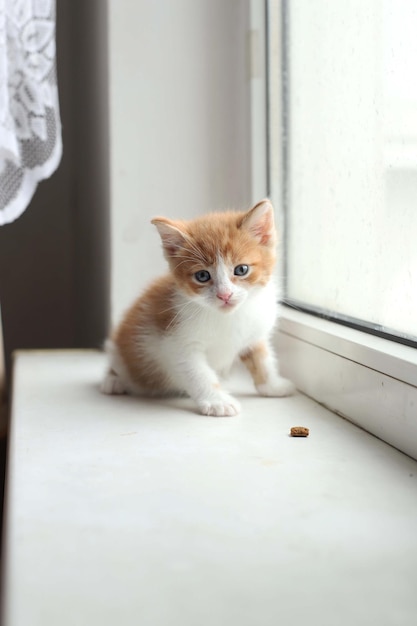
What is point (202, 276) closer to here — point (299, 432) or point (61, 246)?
point (299, 432)

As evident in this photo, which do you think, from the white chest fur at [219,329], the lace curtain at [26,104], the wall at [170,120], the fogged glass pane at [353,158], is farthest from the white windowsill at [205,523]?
the wall at [170,120]

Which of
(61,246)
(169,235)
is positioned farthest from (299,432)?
(61,246)

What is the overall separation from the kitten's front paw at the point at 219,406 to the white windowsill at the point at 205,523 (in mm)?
23

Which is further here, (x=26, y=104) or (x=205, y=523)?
(x=26, y=104)

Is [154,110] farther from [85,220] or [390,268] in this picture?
[390,268]

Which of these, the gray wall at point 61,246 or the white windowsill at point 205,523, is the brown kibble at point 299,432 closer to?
the white windowsill at point 205,523

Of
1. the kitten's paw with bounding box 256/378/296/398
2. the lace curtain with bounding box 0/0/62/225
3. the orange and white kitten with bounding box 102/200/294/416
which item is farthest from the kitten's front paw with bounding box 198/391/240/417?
the lace curtain with bounding box 0/0/62/225

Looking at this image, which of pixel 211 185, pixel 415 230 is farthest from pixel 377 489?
pixel 211 185

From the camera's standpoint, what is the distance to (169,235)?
3.71ft

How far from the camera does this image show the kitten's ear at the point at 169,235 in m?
1.11

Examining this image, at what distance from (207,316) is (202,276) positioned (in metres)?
0.07

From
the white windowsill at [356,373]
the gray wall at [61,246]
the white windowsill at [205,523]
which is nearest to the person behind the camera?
the white windowsill at [205,523]

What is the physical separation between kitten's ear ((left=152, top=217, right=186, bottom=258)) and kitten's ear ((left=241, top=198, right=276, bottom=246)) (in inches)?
3.7

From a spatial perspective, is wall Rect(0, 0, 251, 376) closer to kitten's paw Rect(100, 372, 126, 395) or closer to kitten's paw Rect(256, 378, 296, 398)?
kitten's paw Rect(100, 372, 126, 395)
